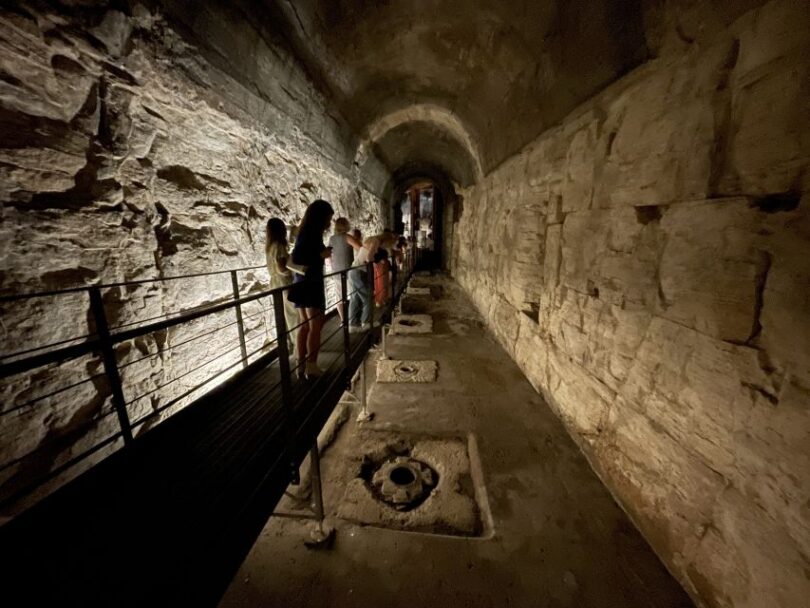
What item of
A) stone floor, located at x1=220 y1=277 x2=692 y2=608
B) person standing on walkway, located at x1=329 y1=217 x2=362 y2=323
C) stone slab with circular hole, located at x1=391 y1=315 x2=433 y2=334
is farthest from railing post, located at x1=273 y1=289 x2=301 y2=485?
stone slab with circular hole, located at x1=391 y1=315 x2=433 y2=334

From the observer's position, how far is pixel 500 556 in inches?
80.4

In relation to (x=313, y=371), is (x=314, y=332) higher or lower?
higher

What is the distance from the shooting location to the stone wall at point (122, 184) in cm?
181

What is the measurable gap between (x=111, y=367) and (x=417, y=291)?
882cm

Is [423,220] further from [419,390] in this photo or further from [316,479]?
[316,479]

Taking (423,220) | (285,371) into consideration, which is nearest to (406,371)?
(285,371)

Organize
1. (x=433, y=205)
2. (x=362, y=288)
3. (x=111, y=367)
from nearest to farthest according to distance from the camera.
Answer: (x=111, y=367) → (x=362, y=288) → (x=433, y=205)

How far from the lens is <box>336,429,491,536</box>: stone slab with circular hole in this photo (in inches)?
91.8

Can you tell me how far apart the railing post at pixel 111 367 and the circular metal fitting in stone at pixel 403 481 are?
1.81 meters

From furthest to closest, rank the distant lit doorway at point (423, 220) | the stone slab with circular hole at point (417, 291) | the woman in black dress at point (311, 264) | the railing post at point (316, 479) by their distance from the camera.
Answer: the distant lit doorway at point (423, 220)
the stone slab with circular hole at point (417, 291)
the woman in black dress at point (311, 264)
the railing post at point (316, 479)

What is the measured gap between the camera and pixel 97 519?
158 centimetres

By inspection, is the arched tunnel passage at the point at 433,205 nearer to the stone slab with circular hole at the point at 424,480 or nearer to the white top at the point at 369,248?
the white top at the point at 369,248

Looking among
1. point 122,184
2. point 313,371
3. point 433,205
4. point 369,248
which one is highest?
point 433,205

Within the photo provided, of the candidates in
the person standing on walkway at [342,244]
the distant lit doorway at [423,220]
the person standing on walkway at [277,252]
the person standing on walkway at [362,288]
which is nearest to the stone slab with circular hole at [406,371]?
the person standing on walkway at [362,288]
